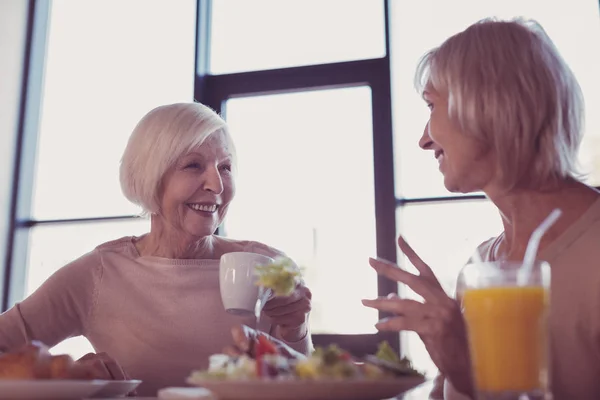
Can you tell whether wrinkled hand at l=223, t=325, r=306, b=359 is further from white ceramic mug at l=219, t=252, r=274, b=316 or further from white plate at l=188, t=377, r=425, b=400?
white plate at l=188, t=377, r=425, b=400

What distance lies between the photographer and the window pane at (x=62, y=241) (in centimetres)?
317

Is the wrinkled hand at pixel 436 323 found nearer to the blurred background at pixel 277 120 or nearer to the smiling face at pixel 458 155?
the smiling face at pixel 458 155

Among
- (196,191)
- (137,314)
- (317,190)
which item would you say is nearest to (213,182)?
(196,191)

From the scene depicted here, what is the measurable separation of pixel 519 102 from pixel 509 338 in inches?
22.1

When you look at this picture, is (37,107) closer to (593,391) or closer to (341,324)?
(341,324)

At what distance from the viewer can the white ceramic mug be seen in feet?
4.11

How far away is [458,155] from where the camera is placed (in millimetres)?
1261

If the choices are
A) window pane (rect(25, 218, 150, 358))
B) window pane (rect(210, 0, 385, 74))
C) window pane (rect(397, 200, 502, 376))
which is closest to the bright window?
window pane (rect(25, 218, 150, 358))

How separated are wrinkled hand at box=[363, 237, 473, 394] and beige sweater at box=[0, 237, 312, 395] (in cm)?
64

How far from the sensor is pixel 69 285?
171 centimetres

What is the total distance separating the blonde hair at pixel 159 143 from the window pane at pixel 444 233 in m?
1.20

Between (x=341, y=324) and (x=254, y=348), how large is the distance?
1630 mm

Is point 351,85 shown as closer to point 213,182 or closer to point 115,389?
point 213,182

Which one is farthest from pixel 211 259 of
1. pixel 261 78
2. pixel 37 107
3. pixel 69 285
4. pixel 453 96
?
pixel 37 107
